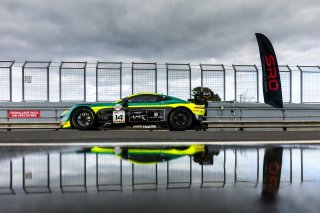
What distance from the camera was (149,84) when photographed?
597 inches

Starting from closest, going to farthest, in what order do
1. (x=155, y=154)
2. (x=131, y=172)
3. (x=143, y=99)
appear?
1. (x=131, y=172)
2. (x=155, y=154)
3. (x=143, y=99)

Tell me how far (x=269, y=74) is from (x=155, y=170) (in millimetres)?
12995

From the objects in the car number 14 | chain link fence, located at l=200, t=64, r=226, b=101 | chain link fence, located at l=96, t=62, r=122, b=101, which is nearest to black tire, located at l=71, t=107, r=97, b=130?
the car number 14

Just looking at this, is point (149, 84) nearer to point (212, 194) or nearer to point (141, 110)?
point (141, 110)

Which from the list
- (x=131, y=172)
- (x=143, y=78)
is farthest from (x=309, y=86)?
(x=131, y=172)

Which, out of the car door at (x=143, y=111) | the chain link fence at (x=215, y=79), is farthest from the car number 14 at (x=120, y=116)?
the chain link fence at (x=215, y=79)

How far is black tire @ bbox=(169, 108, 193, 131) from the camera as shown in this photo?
923 centimetres

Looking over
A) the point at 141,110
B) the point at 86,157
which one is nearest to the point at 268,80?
the point at 141,110

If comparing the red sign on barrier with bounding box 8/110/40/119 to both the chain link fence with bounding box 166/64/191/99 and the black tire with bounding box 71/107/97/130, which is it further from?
the chain link fence with bounding box 166/64/191/99

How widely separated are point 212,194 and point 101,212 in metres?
1.14

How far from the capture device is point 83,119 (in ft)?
30.9

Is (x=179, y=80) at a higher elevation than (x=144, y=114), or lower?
higher

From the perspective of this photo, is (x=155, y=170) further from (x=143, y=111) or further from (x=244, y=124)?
(x=244, y=124)

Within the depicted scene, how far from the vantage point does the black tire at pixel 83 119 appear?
30.6 ft
